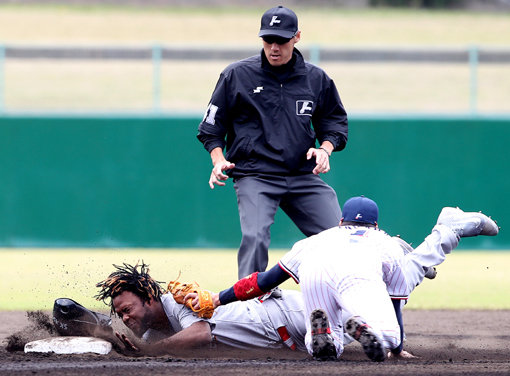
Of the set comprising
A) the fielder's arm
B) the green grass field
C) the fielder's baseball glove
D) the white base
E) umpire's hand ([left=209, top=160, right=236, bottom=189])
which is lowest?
the green grass field

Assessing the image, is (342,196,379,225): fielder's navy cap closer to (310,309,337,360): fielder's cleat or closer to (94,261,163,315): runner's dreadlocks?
(310,309,337,360): fielder's cleat

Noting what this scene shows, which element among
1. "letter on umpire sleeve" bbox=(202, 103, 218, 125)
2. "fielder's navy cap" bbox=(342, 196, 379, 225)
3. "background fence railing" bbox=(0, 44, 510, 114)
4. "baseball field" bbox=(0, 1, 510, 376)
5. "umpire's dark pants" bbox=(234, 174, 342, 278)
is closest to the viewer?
"baseball field" bbox=(0, 1, 510, 376)

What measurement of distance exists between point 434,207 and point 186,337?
800cm

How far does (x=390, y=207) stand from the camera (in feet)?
43.9

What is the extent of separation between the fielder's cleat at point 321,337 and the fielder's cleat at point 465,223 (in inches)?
62.4

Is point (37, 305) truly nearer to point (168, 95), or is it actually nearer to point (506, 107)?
point (168, 95)

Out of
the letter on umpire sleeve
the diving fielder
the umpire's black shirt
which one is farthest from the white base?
the letter on umpire sleeve

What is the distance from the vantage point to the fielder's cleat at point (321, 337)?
538 centimetres

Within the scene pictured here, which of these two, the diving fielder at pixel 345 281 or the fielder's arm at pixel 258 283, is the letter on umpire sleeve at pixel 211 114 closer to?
the diving fielder at pixel 345 281

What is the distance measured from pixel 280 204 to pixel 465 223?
1.37 m

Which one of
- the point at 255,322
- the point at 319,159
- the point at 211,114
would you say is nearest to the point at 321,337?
the point at 255,322

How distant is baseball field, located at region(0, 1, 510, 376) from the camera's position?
5.68 meters

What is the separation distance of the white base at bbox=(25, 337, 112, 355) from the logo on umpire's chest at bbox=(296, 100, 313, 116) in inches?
86.6

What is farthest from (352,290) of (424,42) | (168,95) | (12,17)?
(12,17)
